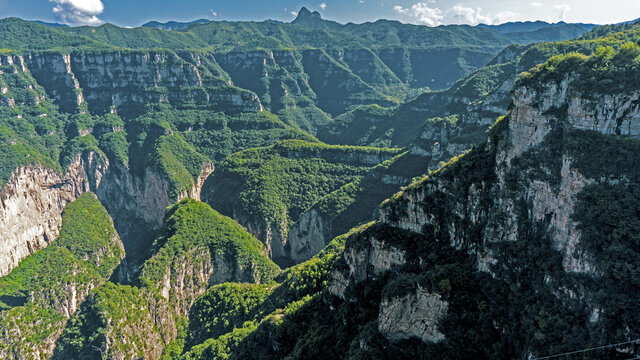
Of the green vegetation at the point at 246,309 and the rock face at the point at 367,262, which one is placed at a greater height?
the rock face at the point at 367,262

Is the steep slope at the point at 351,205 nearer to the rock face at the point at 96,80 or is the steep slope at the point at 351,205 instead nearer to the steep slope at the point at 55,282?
the steep slope at the point at 55,282

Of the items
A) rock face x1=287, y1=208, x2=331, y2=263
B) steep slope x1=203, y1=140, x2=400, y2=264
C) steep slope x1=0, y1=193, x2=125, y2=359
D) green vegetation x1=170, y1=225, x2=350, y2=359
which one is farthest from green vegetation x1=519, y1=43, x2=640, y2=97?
steep slope x1=0, y1=193, x2=125, y2=359

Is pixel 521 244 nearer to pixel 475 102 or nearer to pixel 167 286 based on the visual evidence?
pixel 167 286

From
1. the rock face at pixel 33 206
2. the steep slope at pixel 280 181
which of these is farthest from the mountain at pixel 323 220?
the steep slope at pixel 280 181

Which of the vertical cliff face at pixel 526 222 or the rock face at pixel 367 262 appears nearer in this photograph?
the vertical cliff face at pixel 526 222

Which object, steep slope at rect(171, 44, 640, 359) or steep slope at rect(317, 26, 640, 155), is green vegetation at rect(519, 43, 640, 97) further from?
steep slope at rect(317, 26, 640, 155)
